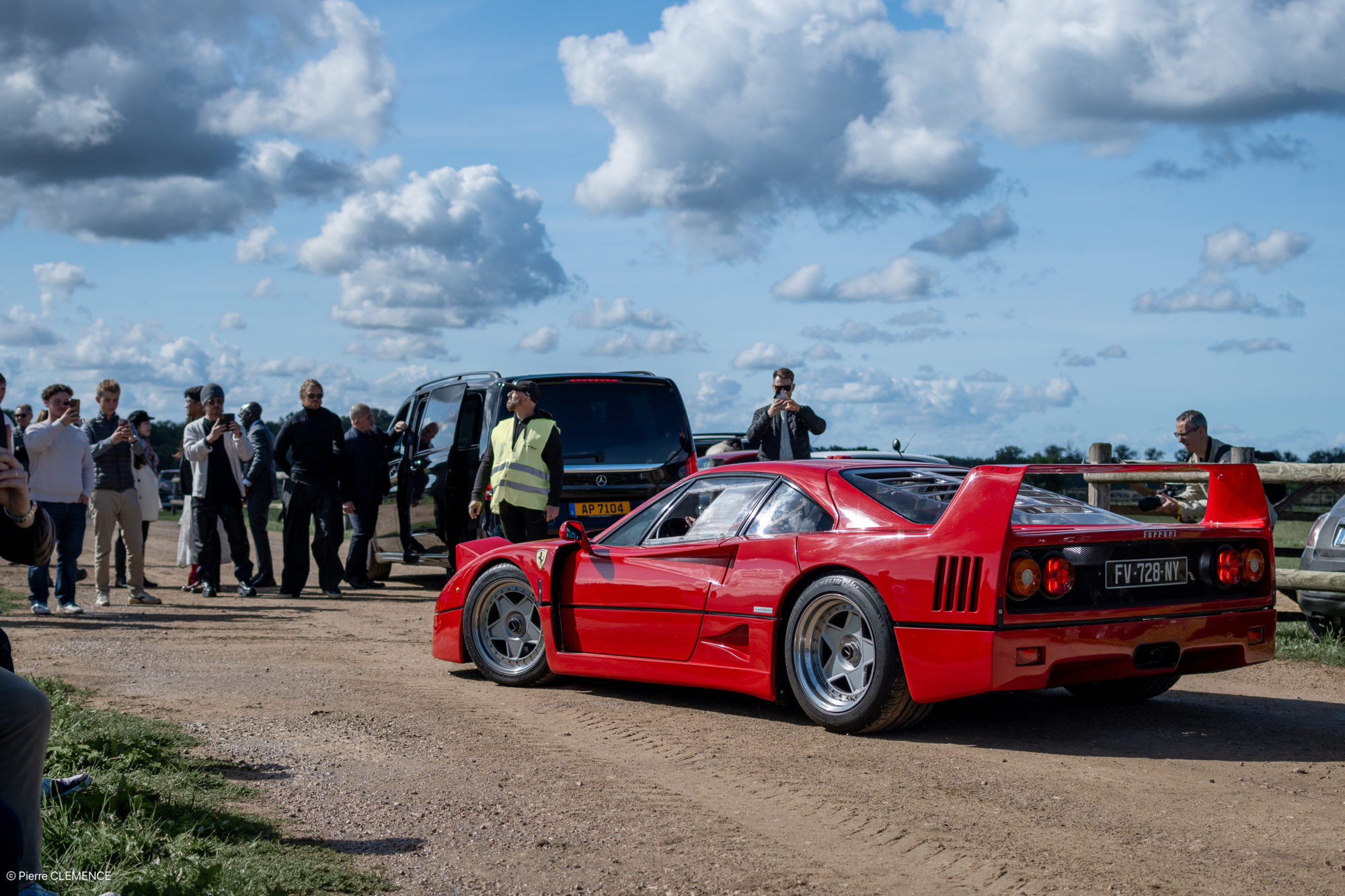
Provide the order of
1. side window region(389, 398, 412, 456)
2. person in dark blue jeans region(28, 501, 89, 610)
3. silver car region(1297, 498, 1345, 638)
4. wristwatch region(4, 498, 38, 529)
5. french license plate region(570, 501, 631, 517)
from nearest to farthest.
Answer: wristwatch region(4, 498, 38, 529)
silver car region(1297, 498, 1345, 638)
person in dark blue jeans region(28, 501, 89, 610)
french license plate region(570, 501, 631, 517)
side window region(389, 398, 412, 456)

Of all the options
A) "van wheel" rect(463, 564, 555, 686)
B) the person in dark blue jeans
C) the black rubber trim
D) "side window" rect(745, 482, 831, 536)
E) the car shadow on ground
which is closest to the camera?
the black rubber trim

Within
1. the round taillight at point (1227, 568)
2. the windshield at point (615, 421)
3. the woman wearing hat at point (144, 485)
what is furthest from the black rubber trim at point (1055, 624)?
the woman wearing hat at point (144, 485)

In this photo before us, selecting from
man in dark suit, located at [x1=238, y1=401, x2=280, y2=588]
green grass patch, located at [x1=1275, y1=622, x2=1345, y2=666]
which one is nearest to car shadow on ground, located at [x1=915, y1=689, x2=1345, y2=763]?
green grass patch, located at [x1=1275, y1=622, x2=1345, y2=666]

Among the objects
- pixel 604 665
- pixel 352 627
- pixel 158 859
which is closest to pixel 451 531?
pixel 352 627

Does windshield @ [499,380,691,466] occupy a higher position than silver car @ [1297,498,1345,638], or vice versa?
windshield @ [499,380,691,466]

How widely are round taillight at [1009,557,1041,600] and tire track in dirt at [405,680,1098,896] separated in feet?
3.92

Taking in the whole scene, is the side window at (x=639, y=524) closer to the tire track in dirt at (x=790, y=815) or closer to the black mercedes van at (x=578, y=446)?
the tire track in dirt at (x=790, y=815)

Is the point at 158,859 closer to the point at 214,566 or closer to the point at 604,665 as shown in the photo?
the point at 604,665

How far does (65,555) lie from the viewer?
10578 millimetres

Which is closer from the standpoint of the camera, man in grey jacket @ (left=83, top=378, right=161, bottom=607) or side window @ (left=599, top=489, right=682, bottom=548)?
side window @ (left=599, top=489, right=682, bottom=548)

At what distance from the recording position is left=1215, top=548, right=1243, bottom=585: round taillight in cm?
578

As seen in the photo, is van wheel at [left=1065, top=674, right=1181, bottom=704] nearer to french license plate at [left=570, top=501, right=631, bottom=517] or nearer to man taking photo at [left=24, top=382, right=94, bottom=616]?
french license plate at [left=570, top=501, right=631, bottom=517]

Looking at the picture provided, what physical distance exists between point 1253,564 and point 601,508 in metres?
5.84

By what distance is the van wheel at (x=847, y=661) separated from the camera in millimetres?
5410
